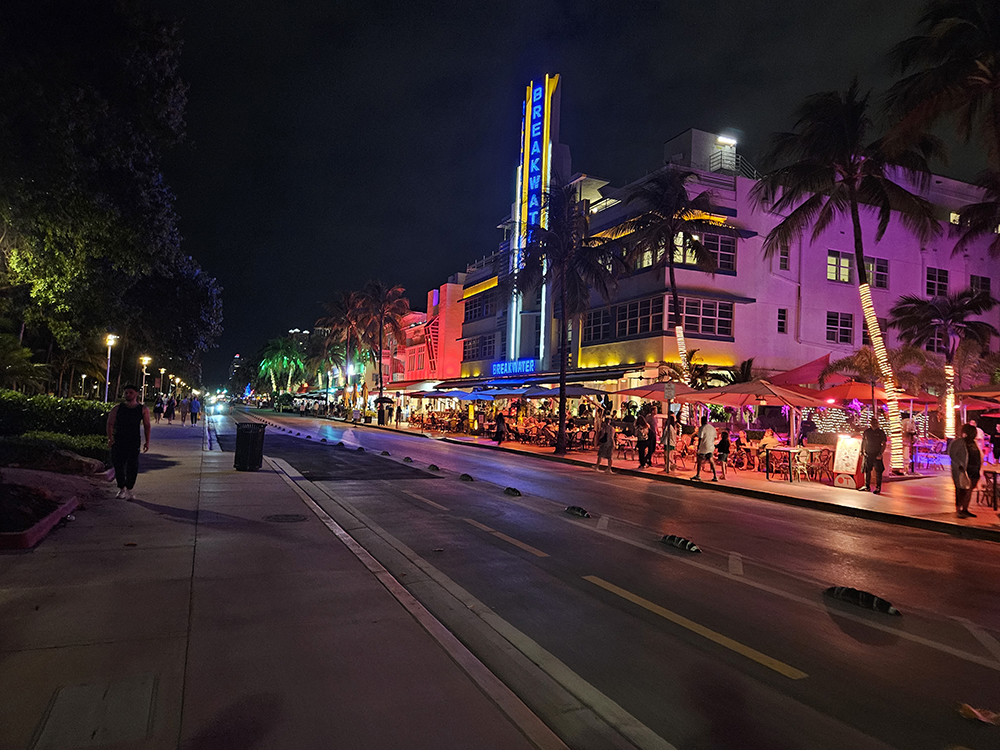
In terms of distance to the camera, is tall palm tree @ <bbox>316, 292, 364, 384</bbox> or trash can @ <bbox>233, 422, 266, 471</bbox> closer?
trash can @ <bbox>233, 422, 266, 471</bbox>

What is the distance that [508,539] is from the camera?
29.0 ft

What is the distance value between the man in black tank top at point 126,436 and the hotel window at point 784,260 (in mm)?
31416

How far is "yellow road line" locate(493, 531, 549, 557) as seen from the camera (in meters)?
8.05

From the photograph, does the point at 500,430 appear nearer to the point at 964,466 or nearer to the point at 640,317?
the point at 640,317

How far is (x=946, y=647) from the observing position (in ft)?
17.3

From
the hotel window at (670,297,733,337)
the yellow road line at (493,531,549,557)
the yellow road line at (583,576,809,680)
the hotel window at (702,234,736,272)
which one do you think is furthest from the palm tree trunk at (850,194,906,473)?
the yellow road line at (583,576,809,680)

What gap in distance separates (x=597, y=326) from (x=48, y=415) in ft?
89.9

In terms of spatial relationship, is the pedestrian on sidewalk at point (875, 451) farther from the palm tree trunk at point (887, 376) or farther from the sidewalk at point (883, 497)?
the palm tree trunk at point (887, 376)

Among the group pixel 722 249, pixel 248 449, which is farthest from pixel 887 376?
pixel 248 449

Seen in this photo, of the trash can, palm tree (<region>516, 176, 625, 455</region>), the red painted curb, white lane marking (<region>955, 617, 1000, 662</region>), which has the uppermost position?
palm tree (<region>516, 176, 625, 455</region>)

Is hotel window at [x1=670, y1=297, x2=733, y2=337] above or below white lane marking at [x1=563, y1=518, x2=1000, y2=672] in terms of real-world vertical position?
above

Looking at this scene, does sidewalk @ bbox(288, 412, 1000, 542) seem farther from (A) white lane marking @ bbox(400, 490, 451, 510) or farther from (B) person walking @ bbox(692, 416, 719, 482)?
(A) white lane marking @ bbox(400, 490, 451, 510)

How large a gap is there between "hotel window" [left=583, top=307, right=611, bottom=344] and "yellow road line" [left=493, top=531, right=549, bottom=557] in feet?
91.1

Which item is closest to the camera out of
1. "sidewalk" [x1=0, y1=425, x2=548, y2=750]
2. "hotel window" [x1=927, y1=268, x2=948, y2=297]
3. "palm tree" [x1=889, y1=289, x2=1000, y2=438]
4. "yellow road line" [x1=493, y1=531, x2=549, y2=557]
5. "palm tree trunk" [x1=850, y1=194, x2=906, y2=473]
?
"sidewalk" [x1=0, y1=425, x2=548, y2=750]
